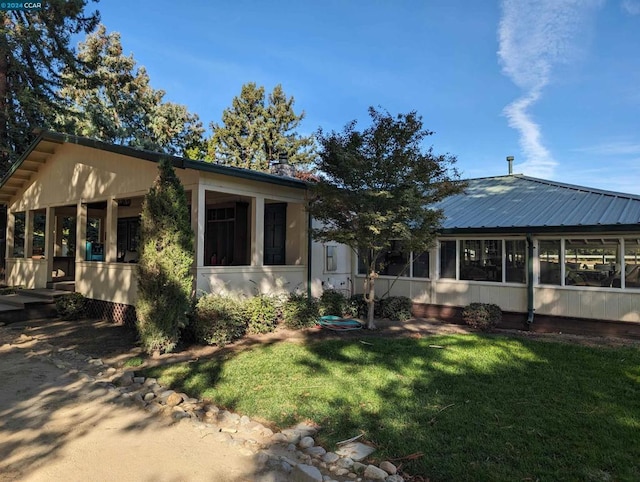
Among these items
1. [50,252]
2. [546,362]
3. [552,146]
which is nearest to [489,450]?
[546,362]

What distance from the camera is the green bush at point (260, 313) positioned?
838 centimetres

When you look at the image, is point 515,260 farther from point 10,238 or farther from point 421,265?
point 10,238

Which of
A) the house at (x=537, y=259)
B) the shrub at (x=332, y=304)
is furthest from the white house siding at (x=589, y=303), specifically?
the shrub at (x=332, y=304)

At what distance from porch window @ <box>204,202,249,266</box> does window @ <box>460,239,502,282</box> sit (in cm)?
586

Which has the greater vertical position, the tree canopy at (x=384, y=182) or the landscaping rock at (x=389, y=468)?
the tree canopy at (x=384, y=182)

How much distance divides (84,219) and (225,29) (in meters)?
7.71

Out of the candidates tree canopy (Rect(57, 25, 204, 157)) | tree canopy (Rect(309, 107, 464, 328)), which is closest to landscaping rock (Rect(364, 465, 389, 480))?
tree canopy (Rect(309, 107, 464, 328))

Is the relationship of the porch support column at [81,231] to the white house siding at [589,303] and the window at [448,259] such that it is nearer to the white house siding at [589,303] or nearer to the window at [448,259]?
the window at [448,259]

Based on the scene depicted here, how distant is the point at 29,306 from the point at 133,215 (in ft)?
15.2

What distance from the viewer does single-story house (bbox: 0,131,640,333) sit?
855cm

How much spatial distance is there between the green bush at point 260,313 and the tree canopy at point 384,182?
198 centimetres

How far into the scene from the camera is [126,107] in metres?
26.8

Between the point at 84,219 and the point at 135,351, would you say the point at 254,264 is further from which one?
the point at 84,219

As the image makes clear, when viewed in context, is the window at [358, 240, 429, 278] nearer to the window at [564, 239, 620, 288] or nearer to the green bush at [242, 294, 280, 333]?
the green bush at [242, 294, 280, 333]
